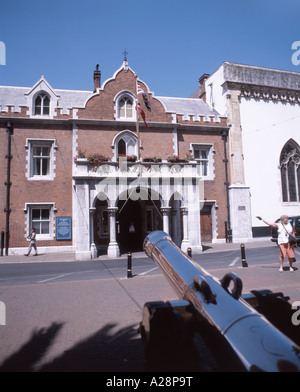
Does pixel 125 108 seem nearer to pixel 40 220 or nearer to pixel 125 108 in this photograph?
pixel 125 108

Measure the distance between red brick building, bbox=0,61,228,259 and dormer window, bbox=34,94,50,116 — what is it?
0.21ft

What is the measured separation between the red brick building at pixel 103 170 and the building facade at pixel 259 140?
122cm

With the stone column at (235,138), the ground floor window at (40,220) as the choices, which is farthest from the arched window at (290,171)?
the ground floor window at (40,220)

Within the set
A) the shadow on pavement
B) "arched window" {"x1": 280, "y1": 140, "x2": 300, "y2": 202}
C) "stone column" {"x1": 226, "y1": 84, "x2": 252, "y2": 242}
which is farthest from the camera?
"arched window" {"x1": 280, "y1": 140, "x2": 300, "y2": 202}

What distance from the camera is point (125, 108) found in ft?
65.5

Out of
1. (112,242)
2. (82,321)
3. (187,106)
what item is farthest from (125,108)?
(82,321)

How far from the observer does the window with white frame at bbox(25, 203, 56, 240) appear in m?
18.1

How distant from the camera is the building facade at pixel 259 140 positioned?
21.5m

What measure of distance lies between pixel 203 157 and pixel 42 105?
39.9ft

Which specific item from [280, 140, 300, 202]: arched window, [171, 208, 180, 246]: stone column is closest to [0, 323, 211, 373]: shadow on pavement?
[171, 208, 180, 246]: stone column

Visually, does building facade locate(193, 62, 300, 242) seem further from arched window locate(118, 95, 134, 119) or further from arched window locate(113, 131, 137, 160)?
arched window locate(118, 95, 134, 119)

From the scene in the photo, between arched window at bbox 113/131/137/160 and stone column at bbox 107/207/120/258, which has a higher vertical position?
arched window at bbox 113/131/137/160

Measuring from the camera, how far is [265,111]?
23172 millimetres

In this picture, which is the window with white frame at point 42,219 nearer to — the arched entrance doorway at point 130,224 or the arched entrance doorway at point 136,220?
the arched entrance doorway at point 136,220
